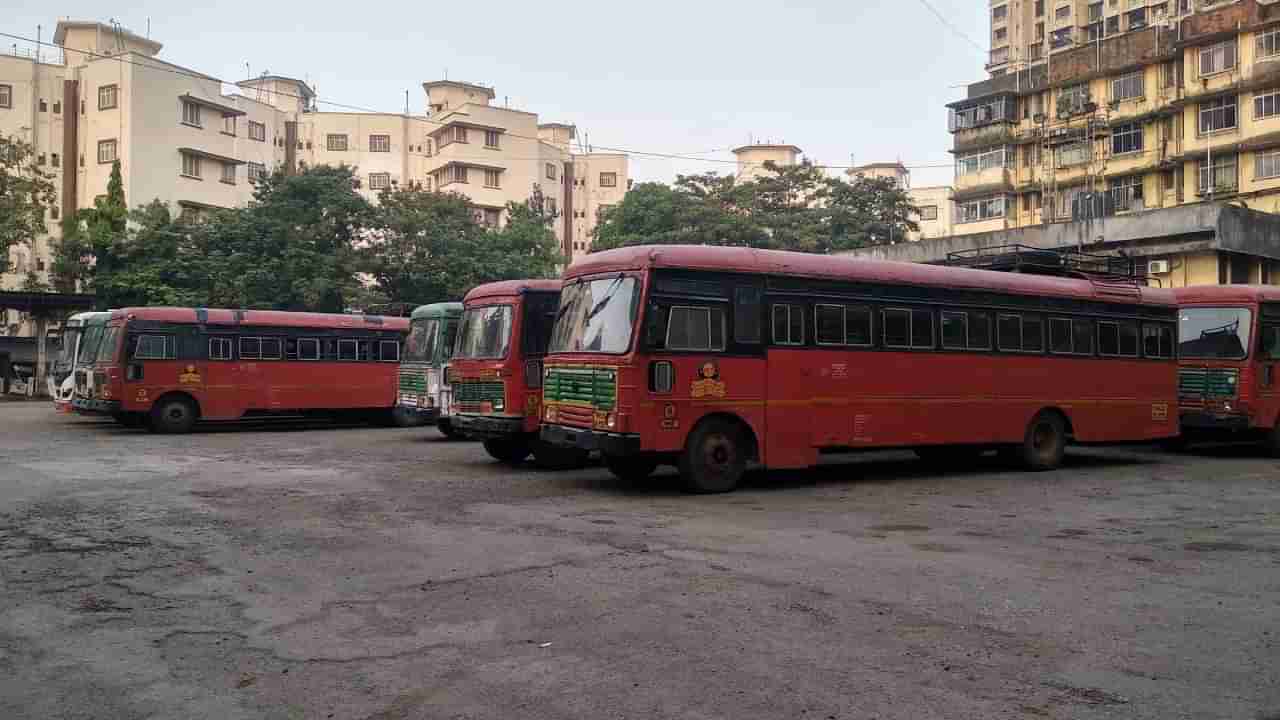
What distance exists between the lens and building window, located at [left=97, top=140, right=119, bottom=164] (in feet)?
171

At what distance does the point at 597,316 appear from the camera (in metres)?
12.6

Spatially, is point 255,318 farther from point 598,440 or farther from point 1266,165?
point 1266,165

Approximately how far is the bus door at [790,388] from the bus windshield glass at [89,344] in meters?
16.6

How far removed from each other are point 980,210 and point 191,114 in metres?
40.4

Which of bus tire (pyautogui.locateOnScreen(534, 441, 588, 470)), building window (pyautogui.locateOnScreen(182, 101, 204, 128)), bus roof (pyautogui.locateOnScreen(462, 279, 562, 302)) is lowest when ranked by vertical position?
bus tire (pyautogui.locateOnScreen(534, 441, 588, 470))

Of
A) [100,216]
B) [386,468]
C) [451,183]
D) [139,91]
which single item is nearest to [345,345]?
[386,468]

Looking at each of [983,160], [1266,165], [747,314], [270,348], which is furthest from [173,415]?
[983,160]

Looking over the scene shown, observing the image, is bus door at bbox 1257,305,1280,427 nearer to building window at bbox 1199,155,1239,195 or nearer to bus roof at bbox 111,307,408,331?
bus roof at bbox 111,307,408,331

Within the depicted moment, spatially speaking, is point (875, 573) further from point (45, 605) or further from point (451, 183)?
point (451, 183)

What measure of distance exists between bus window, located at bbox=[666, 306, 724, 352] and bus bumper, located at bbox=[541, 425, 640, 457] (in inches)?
46.3

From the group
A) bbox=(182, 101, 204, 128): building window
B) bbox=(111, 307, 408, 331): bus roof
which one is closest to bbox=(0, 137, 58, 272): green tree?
bbox=(182, 101, 204, 128): building window

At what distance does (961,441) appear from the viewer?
1473cm

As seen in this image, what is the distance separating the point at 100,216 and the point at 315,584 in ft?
140

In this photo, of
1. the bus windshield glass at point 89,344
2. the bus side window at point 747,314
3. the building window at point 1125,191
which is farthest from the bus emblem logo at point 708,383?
the building window at point 1125,191
